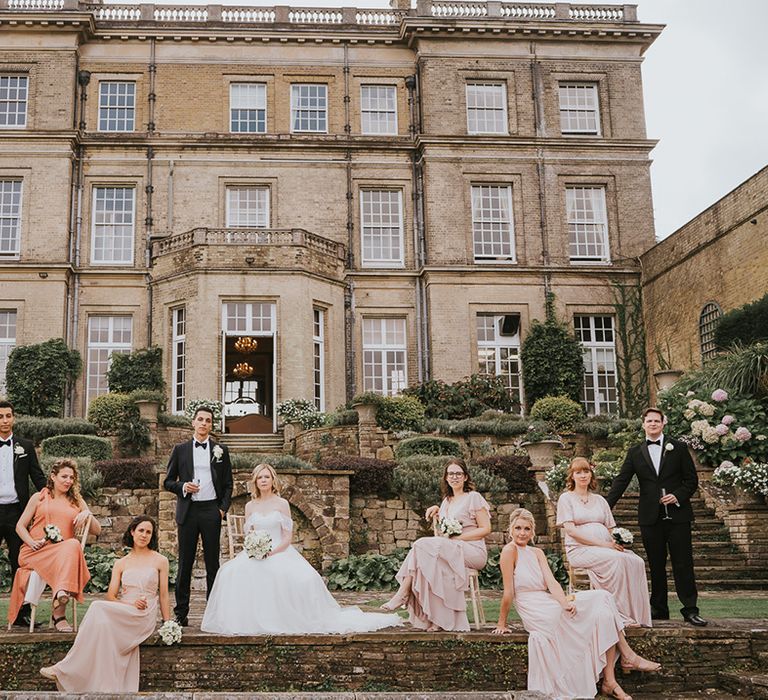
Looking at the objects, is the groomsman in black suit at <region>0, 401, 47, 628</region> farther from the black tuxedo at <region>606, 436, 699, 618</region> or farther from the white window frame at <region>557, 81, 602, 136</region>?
the white window frame at <region>557, 81, 602, 136</region>

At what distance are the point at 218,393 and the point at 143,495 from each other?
22.6ft

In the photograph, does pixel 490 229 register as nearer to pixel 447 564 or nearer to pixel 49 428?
pixel 49 428

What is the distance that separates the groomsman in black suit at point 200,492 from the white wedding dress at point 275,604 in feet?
1.09

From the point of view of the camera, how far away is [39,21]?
24.5 m

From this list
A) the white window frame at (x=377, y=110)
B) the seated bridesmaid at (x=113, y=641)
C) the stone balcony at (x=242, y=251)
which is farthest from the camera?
the white window frame at (x=377, y=110)

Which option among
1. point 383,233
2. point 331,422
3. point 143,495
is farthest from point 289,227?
point 143,495

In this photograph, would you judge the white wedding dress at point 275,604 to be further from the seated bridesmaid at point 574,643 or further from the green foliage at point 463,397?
the green foliage at point 463,397

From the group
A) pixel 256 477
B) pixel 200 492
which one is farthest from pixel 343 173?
pixel 200 492

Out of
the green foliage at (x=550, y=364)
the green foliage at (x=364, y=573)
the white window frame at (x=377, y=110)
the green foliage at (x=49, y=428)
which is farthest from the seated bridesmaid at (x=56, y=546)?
the white window frame at (x=377, y=110)

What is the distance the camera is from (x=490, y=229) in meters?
25.2

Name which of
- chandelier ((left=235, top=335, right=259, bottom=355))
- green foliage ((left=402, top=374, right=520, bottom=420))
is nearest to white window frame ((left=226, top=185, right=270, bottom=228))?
chandelier ((left=235, top=335, right=259, bottom=355))

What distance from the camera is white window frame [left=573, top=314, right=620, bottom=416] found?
24.6 m

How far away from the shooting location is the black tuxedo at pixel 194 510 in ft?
26.2

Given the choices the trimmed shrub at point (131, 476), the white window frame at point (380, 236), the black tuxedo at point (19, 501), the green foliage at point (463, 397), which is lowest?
the black tuxedo at point (19, 501)
